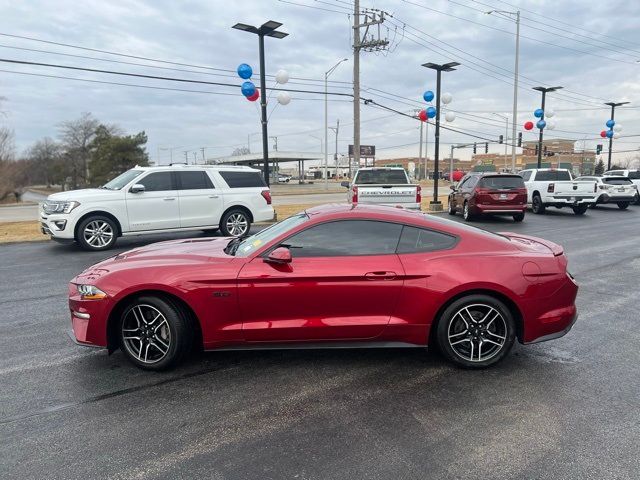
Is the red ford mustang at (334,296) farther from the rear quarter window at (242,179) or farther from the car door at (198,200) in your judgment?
the rear quarter window at (242,179)

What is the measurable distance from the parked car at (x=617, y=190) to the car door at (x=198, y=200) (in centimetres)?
1771

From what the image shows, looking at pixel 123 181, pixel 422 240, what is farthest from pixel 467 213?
pixel 422 240

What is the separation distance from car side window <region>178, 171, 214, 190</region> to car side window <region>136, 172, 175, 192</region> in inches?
9.3

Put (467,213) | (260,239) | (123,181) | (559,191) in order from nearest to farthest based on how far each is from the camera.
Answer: (260,239) < (123,181) < (467,213) < (559,191)

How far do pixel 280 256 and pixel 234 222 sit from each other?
8.23 meters

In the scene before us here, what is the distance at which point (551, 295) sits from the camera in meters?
3.95

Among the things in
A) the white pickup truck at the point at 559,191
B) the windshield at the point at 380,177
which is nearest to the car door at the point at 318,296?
the windshield at the point at 380,177

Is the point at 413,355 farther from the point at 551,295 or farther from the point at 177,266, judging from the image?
the point at 177,266

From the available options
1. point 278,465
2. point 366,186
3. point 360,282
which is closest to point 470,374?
point 360,282

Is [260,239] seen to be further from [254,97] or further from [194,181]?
[254,97]

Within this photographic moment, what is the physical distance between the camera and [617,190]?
2097 cm

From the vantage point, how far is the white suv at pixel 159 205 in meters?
9.82

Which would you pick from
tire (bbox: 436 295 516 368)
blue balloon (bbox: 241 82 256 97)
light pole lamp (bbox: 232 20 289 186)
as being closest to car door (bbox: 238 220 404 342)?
tire (bbox: 436 295 516 368)

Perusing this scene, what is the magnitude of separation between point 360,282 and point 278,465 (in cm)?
157
